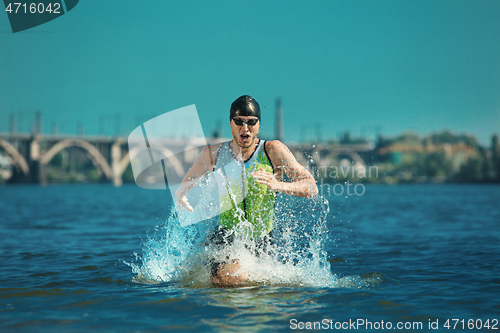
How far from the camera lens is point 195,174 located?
20.0 ft

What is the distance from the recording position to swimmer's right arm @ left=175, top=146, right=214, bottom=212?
6055mm

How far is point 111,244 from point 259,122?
7.58m

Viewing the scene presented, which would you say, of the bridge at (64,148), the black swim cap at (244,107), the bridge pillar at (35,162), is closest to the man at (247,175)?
the black swim cap at (244,107)

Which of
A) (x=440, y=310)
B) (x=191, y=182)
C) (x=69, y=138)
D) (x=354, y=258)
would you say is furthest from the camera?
(x=69, y=138)

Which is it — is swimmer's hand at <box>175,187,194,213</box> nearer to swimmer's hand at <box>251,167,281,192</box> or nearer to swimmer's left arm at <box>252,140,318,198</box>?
swimmer's left arm at <box>252,140,318,198</box>

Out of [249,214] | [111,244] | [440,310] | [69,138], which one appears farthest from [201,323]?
[69,138]

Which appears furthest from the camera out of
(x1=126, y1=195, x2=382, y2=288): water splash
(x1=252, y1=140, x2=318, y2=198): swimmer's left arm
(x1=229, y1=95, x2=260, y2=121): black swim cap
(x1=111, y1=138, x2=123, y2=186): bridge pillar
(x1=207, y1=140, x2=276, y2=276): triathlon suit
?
(x1=111, y1=138, x2=123, y2=186): bridge pillar

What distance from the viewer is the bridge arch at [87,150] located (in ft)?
256

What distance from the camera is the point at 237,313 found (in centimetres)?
527

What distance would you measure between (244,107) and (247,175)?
0.78m

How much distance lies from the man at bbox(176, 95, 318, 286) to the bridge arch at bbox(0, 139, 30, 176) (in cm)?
7796

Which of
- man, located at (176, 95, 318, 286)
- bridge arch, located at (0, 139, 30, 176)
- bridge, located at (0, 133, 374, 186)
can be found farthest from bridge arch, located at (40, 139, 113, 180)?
man, located at (176, 95, 318, 286)

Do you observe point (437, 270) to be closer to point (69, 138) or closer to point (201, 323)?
point (201, 323)

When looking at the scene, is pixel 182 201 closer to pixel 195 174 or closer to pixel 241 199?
pixel 195 174
